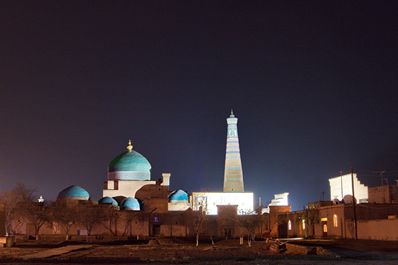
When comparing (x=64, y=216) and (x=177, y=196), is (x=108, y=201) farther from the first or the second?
(x=177, y=196)

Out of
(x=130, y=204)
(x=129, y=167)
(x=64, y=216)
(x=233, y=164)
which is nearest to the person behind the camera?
(x=64, y=216)

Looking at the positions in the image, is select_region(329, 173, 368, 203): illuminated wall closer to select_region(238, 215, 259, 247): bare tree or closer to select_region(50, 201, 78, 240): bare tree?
select_region(238, 215, 259, 247): bare tree

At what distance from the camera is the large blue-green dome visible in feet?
226

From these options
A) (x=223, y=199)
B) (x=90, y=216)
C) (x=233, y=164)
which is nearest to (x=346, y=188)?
(x=233, y=164)

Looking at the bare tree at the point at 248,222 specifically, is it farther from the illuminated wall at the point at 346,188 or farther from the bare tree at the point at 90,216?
the bare tree at the point at 90,216

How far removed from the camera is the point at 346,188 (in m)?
67.2

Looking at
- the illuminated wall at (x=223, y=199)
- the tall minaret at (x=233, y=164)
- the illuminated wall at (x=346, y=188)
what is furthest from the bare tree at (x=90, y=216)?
the illuminated wall at (x=346, y=188)

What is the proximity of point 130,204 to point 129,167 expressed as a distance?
6835 mm

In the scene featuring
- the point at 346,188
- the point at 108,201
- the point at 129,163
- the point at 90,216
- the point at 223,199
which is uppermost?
the point at 129,163

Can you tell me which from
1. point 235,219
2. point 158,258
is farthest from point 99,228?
point 158,258

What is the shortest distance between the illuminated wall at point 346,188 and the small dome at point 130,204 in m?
21.2

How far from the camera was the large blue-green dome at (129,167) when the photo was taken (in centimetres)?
6881

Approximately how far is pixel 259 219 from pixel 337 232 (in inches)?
545

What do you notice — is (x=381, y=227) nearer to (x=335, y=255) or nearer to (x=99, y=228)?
(x=335, y=255)
